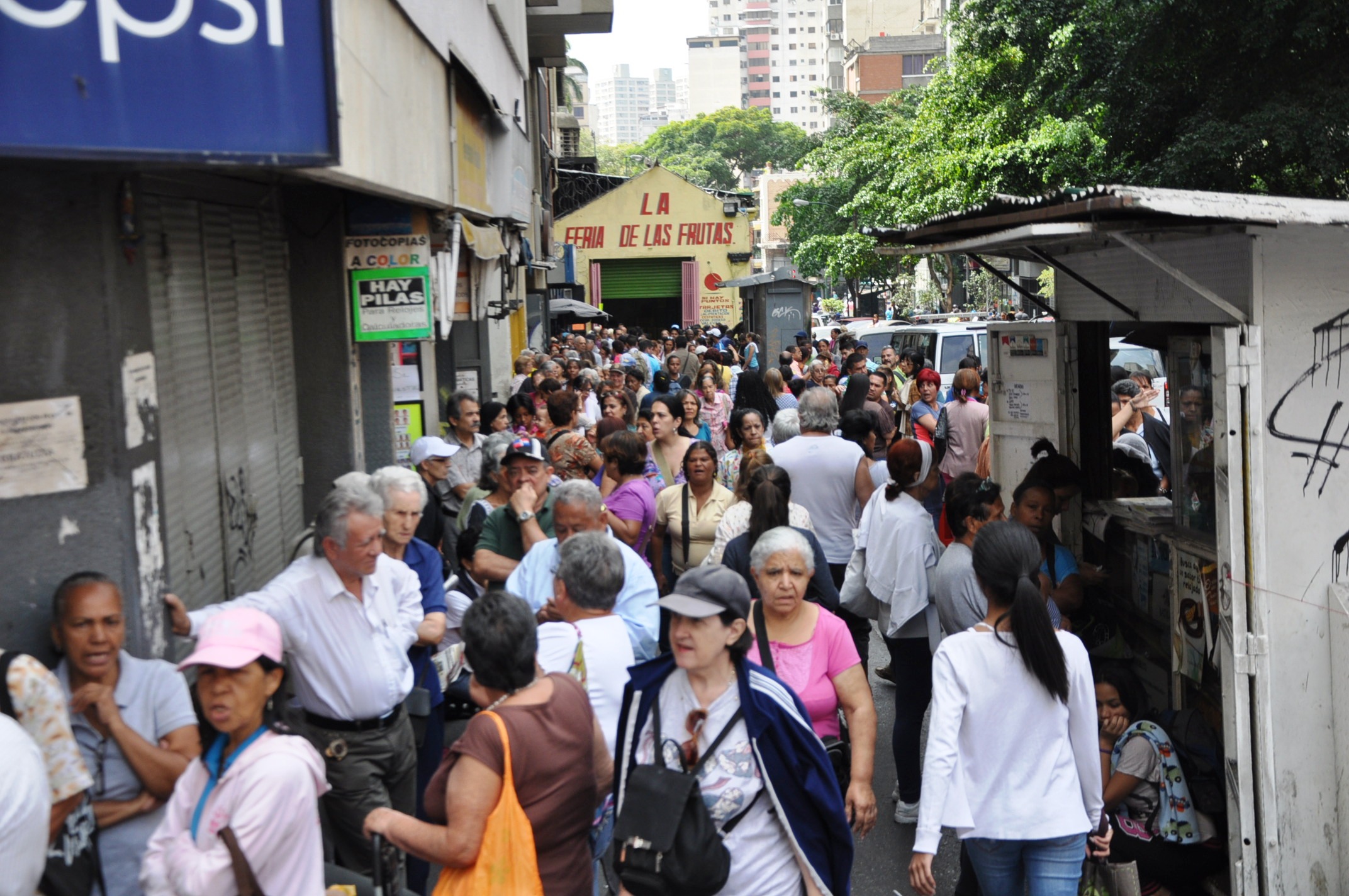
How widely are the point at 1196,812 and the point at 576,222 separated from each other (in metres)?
38.4

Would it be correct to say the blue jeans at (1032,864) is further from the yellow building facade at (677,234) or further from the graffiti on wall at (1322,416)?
the yellow building facade at (677,234)

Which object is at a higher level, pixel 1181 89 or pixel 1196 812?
pixel 1181 89

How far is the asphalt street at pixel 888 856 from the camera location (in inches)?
235

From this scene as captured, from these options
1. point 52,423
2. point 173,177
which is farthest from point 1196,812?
point 173,177

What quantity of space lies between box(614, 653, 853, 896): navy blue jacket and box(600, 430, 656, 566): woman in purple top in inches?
136

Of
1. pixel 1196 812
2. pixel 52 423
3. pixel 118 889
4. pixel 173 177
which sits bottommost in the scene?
pixel 1196 812

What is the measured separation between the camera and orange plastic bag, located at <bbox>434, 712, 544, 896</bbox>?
11.8 feet

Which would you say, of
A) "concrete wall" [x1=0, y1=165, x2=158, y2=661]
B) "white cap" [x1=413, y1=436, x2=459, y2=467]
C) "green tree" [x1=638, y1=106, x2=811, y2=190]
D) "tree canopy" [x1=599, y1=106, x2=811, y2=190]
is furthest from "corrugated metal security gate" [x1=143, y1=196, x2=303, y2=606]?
"green tree" [x1=638, y1=106, x2=811, y2=190]

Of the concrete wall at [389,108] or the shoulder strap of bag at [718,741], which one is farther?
the concrete wall at [389,108]

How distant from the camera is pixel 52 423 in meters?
4.39

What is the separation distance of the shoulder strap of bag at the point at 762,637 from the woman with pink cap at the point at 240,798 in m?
1.60

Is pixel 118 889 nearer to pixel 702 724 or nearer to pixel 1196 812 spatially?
pixel 702 724

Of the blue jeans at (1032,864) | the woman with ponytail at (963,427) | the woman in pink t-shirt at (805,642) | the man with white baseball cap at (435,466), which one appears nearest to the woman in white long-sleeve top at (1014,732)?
the blue jeans at (1032,864)

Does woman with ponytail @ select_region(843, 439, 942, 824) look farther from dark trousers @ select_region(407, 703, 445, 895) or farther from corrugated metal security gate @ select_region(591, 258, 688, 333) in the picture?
corrugated metal security gate @ select_region(591, 258, 688, 333)
